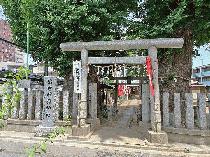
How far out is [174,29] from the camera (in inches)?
385

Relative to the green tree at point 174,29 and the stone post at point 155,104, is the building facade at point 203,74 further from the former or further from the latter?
the stone post at point 155,104

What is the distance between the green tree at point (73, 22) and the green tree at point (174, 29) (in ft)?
3.06

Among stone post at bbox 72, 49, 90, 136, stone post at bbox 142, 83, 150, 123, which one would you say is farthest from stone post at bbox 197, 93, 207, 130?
stone post at bbox 72, 49, 90, 136

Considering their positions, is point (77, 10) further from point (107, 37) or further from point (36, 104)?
point (36, 104)

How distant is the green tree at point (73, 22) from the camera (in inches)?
377

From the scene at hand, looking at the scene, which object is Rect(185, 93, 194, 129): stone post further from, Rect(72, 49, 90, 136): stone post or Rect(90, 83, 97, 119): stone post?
Rect(90, 83, 97, 119): stone post

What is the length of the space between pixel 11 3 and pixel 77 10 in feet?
24.8

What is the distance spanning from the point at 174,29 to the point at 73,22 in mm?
4155

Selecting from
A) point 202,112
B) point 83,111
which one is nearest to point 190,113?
point 202,112

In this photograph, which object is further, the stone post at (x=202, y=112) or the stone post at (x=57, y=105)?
the stone post at (x=57, y=105)

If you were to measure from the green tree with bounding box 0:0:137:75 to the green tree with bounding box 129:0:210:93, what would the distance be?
3.06 ft

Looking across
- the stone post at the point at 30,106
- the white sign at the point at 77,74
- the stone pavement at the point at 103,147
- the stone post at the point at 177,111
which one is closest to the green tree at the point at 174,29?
the stone post at the point at 177,111

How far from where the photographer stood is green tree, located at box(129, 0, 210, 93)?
9023 millimetres

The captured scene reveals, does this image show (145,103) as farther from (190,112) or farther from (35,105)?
(35,105)
